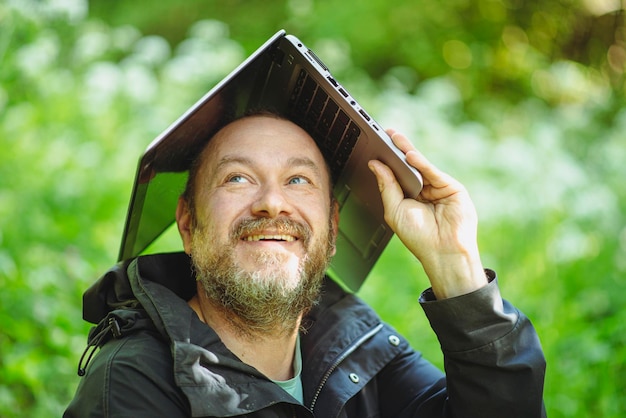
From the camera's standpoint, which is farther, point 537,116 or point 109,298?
point 537,116

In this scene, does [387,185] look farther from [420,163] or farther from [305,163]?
[305,163]

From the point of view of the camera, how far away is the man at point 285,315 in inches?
77.6

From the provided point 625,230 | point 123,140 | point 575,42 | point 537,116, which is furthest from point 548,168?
point 575,42

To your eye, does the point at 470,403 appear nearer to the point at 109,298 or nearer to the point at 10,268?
the point at 109,298

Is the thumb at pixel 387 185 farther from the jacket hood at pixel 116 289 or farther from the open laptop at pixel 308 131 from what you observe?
the jacket hood at pixel 116 289

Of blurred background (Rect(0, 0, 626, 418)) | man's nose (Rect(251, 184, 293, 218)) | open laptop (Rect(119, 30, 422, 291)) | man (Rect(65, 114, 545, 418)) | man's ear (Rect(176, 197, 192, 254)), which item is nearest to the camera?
man (Rect(65, 114, 545, 418))

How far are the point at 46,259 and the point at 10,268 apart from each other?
222mm

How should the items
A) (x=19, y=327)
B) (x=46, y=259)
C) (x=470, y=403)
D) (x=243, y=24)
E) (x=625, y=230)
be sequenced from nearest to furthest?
(x=470, y=403) < (x=19, y=327) < (x=46, y=259) < (x=625, y=230) < (x=243, y=24)

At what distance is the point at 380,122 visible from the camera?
231 inches

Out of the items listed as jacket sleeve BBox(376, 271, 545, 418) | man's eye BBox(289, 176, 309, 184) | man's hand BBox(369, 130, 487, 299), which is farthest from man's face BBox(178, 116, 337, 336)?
jacket sleeve BBox(376, 271, 545, 418)

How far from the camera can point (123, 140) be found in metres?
5.31

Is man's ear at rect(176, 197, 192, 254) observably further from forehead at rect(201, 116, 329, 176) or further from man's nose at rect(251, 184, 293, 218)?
man's nose at rect(251, 184, 293, 218)

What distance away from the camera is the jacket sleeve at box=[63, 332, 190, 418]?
6.10ft

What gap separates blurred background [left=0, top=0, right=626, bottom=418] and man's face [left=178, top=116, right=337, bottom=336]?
1476 millimetres
